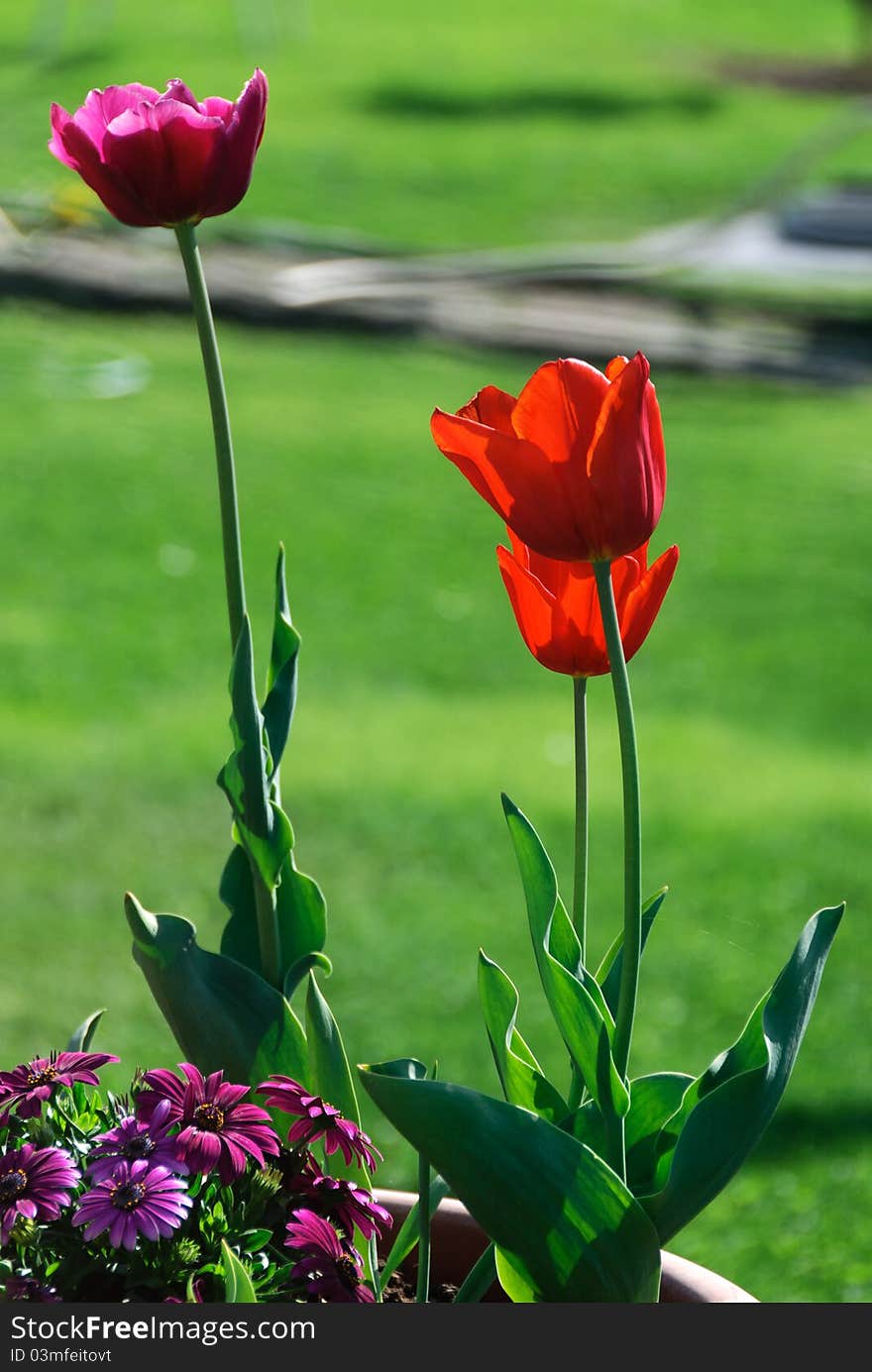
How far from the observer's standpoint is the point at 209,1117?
926mm

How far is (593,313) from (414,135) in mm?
5148

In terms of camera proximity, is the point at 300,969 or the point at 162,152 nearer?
the point at 162,152

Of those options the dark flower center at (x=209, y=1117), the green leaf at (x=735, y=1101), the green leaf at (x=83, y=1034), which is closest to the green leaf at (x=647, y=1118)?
the green leaf at (x=735, y=1101)

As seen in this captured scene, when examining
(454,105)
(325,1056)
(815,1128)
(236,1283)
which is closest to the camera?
(236,1283)

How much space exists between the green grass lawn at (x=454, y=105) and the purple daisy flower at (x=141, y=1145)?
9.60 meters

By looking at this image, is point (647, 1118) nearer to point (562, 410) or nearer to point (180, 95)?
point (562, 410)

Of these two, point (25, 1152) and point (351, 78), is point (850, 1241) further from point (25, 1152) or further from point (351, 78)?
point (351, 78)

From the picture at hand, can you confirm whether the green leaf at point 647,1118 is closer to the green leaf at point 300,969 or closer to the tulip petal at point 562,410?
the green leaf at point 300,969

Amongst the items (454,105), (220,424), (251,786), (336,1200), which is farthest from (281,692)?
(454,105)

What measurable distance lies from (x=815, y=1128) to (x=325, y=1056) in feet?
5.97

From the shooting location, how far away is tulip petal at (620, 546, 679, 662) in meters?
0.95

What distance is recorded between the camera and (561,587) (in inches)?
37.9

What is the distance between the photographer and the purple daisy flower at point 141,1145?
0.89 m

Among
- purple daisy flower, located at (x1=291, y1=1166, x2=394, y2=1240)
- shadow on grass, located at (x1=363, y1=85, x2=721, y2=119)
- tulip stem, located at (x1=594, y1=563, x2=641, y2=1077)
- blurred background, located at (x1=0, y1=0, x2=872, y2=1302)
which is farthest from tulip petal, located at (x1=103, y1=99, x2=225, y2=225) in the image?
shadow on grass, located at (x1=363, y1=85, x2=721, y2=119)
